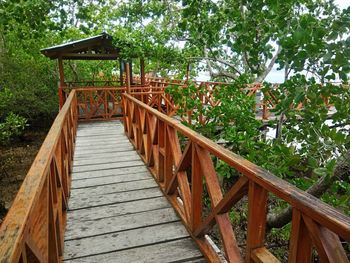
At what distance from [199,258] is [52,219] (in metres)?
1.18

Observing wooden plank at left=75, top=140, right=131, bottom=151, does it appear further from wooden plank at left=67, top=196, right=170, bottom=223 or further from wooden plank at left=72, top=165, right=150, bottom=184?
wooden plank at left=67, top=196, right=170, bottom=223

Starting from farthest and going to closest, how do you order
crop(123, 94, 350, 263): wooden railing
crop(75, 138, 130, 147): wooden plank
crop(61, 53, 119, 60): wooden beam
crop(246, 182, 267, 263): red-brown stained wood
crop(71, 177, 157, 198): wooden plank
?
crop(61, 53, 119, 60): wooden beam
crop(75, 138, 130, 147): wooden plank
crop(71, 177, 157, 198): wooden plank
crop(246, 182, 267, 263): red-brown stained wood
crop(123, 94, 350, 263): wooden railing

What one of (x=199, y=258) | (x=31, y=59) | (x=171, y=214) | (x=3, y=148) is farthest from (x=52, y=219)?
(x=31, y=59)

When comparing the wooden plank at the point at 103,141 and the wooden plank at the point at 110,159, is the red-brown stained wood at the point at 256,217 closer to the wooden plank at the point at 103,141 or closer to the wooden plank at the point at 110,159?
the wooden plank at the point at 110,159

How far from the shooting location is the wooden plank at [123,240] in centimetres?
255

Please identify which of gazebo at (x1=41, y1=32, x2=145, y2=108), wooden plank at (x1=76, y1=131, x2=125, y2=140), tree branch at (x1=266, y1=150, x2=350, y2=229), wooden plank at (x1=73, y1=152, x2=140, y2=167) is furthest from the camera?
gazebo at (x1=41, y1=32, x2=145, y2=108)

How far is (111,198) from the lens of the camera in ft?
11.8

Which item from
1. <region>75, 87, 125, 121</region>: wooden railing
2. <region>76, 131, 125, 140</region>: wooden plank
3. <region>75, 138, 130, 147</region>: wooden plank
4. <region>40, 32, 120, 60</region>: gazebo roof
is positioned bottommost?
<region>76, 131, 125, 140</region>: wooden plank

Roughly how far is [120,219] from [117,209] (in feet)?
0.79

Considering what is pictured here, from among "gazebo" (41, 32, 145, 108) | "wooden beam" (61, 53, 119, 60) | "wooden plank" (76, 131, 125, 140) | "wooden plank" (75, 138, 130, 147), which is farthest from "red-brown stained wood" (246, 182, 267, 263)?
"wooden beam" (61, 53, 119, 60)

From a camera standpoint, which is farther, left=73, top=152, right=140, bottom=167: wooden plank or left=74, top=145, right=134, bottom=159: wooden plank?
left=74, top=145, right=134, bottom=159: wooden plank

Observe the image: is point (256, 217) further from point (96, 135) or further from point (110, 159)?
point (96, 135)

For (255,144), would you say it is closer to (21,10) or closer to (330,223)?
(330,223)

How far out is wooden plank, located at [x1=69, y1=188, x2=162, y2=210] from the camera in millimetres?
3445
